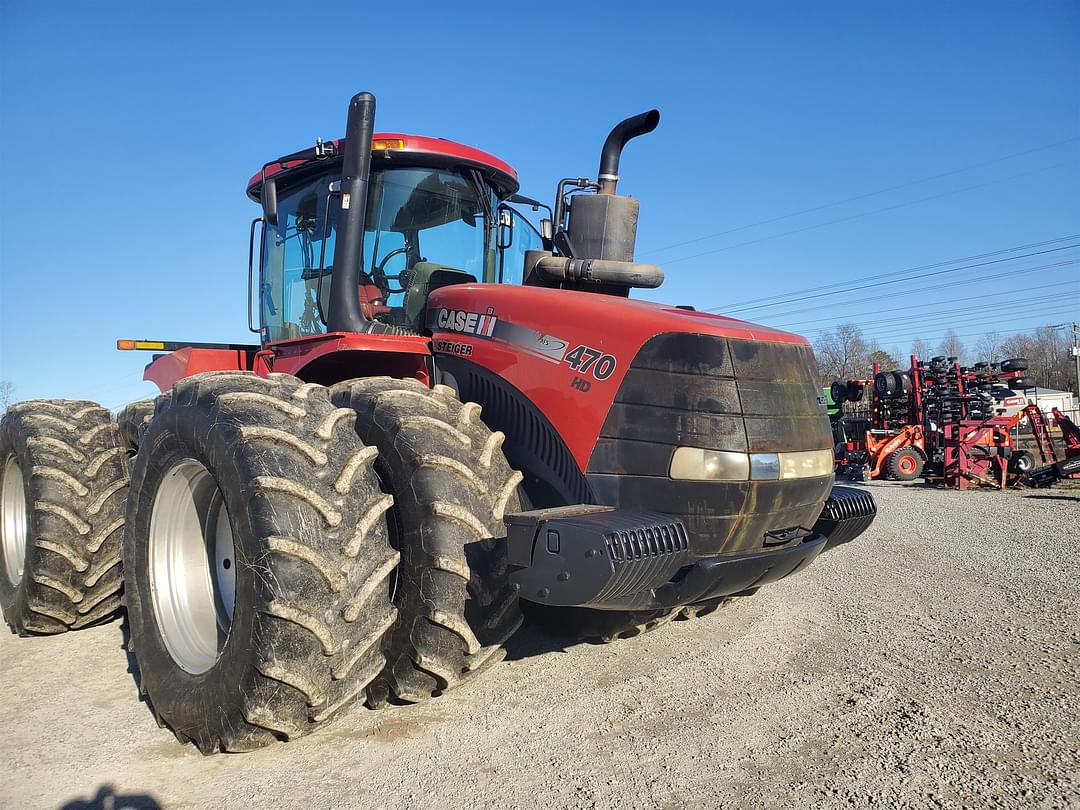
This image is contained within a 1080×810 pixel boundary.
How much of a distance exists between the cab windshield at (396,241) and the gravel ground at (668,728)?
6.36 feet

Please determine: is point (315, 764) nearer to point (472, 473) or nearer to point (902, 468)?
point (472, 473)

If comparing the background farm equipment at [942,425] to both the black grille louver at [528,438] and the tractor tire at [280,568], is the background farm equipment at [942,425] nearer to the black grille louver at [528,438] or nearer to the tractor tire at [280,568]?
the black grille louver at [528,438]

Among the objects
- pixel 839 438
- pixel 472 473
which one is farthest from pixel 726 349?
pixel 839 438

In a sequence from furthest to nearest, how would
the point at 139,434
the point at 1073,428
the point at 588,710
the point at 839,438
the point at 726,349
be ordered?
1. the point at 839,438
2. the point at 1073,428
3. the point at 139,434
4. the point at 588,710
5. the point at 726,349

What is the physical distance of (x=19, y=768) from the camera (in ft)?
8.87

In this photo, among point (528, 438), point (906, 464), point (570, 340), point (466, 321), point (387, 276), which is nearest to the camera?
point (570, 340)

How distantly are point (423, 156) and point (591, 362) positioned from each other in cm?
173

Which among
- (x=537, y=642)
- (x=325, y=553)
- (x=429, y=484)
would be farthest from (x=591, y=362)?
(x=537, y=642)

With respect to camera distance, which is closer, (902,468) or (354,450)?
(354,450)

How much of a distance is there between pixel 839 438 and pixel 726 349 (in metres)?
15.4

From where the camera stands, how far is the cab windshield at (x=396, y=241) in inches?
160

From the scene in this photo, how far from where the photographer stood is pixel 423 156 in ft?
13.3

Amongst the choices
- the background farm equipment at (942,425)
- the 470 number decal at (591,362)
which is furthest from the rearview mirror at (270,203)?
the background farm equipment at (942,425)

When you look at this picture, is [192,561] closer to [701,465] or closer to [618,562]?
[618,562]
